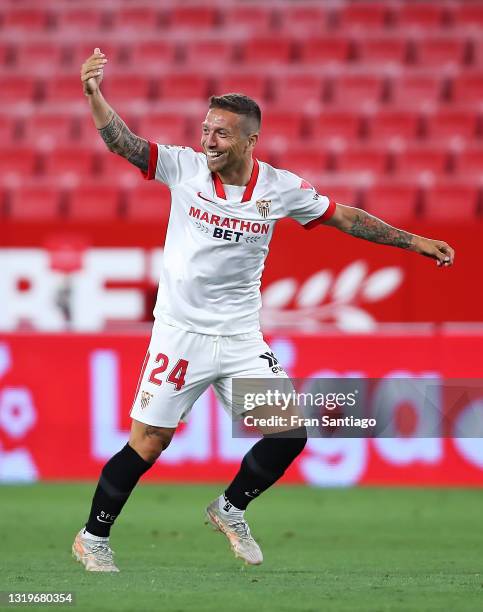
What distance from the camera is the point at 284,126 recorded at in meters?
14.1

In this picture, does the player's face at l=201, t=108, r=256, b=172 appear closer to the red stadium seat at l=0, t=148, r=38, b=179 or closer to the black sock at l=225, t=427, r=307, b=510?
the black sock at l=225, t=427, r=307, b=510

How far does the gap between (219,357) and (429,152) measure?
26.4 feet

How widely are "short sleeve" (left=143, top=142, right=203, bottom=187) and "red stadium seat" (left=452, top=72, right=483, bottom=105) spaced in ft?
30.6

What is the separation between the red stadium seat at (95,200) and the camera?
12508 millimetres

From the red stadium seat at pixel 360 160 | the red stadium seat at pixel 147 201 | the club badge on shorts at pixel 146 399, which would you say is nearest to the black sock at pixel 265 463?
the club badge on shorts at pixel 146 399

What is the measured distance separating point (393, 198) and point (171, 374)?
269 inches

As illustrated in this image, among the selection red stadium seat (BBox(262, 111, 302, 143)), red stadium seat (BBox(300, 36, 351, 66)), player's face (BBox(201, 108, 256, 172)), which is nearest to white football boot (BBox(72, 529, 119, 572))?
player's face (BBox(201, 108, 256, 172))

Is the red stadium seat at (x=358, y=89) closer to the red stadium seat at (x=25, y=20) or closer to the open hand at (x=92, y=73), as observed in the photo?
the red stadium seat at (x=25, y=20)

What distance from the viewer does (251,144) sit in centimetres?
579

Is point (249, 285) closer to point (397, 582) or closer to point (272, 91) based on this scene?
point (397, 582)

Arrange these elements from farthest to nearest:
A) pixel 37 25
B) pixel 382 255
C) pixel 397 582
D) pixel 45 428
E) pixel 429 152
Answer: pixel 37 25
pixel 429 152
pixel 382 255
pixel 45 428
pixel 397 582

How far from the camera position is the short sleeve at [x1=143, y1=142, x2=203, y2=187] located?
5.68 metres

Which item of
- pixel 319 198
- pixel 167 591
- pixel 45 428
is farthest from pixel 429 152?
pixel 167 591

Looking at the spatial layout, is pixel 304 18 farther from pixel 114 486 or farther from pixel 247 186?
pixel 114 486
